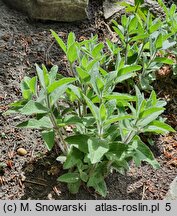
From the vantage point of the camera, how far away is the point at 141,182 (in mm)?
2412

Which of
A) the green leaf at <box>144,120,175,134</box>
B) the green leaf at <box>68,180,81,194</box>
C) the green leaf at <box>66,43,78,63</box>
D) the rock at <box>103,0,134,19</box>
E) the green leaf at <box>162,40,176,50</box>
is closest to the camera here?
the green leaf at <box>144,120,175,134</box>

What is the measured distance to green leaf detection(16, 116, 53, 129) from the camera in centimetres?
198

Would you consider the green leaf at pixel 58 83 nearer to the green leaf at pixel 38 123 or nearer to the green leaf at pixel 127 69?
the green leaf at pixel 38 123

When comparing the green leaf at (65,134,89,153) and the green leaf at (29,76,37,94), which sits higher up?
the green leaf at (29,76,37,94)

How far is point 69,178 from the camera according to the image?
85.4 inches

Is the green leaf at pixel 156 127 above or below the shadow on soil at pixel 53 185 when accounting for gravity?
above

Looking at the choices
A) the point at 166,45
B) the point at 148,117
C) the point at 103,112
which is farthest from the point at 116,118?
the point at 166,45

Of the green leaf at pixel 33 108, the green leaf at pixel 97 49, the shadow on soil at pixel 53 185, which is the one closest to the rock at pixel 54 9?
the green leaf at pixel 97 49

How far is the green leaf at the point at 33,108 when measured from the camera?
189 centimetres

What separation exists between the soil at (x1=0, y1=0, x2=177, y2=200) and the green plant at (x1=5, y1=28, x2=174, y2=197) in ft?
0.56

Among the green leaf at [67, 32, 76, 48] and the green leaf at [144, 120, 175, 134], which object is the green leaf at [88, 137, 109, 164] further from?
the green leaf at [67, 32, 76, 48]

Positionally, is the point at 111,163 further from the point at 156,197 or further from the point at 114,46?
the point at 114,46

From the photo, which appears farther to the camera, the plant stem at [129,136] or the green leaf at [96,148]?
the plant stem at [129,136]

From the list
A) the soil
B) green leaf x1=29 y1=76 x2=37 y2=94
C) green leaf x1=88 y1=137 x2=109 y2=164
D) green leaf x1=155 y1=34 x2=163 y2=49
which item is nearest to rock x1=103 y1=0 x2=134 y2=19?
the soil
